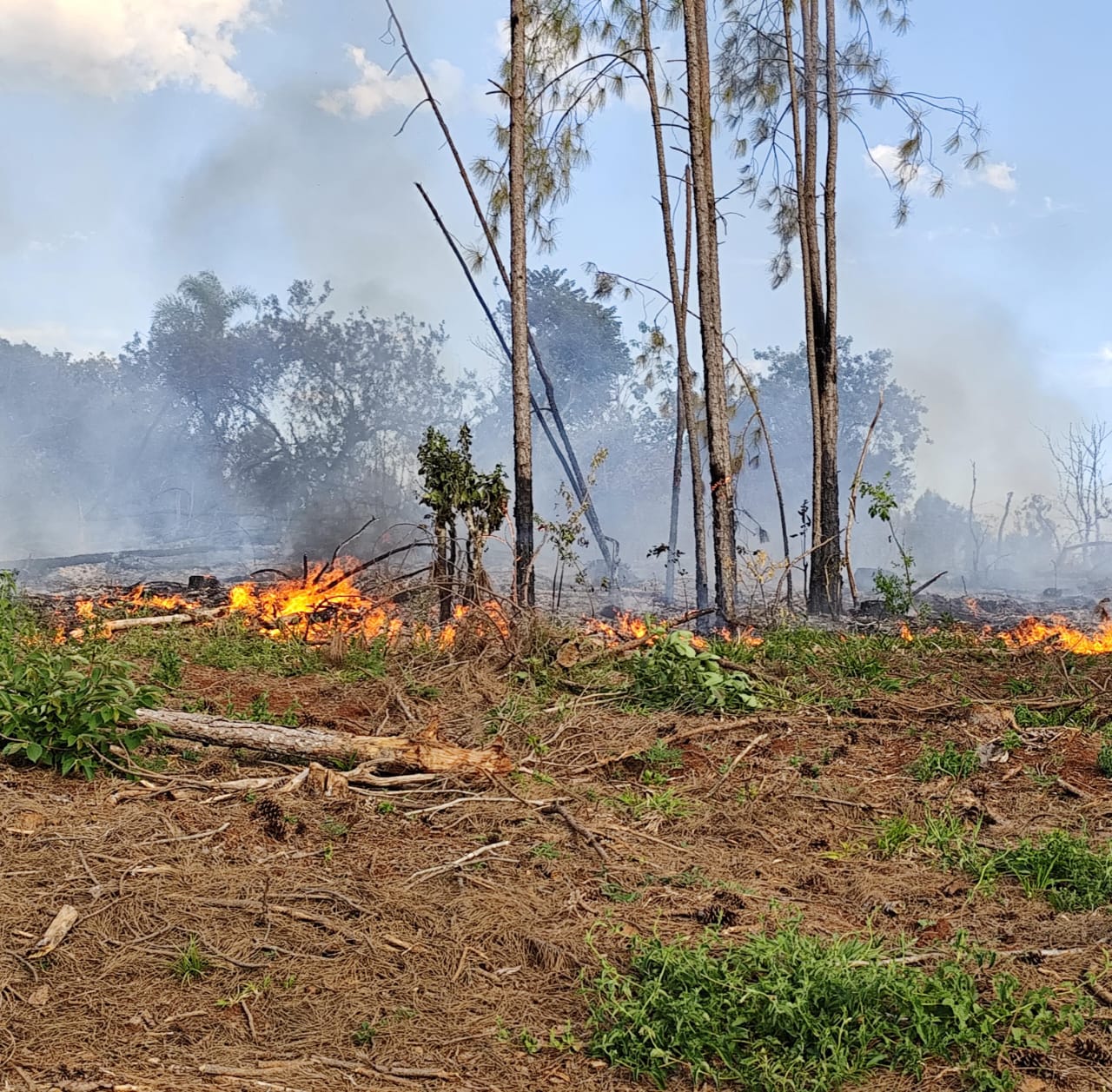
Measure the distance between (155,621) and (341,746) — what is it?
498 centimetres

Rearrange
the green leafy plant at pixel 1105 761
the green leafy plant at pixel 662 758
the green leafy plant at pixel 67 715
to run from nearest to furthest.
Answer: the green leafy plant at pixel 67 715, the green leafy plant at pixel 1105 761, the green leafy plant at pixel 662 758

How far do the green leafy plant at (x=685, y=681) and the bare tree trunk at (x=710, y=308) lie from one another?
288cm

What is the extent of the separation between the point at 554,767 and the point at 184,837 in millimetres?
2115

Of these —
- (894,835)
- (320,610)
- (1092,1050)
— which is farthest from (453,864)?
(320,610)

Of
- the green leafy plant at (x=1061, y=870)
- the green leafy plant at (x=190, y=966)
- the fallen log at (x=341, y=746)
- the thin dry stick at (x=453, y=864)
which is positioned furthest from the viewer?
the fallen log at (x=341, y=746)

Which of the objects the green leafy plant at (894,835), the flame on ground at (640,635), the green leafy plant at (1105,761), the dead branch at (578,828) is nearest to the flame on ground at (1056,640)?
the flame on ground at (640,635)

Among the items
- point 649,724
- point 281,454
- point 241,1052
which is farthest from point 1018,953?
point 281,454

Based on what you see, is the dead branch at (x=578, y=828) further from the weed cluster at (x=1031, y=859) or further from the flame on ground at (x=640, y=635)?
the flame on ground at (x=640, y=635)

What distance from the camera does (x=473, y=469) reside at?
946cm

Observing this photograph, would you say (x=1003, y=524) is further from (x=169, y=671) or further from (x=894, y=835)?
(x=169, y=671)

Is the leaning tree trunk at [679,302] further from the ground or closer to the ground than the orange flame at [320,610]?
further from the ground

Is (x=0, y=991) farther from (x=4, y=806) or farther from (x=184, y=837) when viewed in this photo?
(x=4, y=806)

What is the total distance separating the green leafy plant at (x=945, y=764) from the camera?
5609 mm

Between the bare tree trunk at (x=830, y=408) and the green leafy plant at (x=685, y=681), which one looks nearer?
the green leafy plant at (x=685, y=681)
